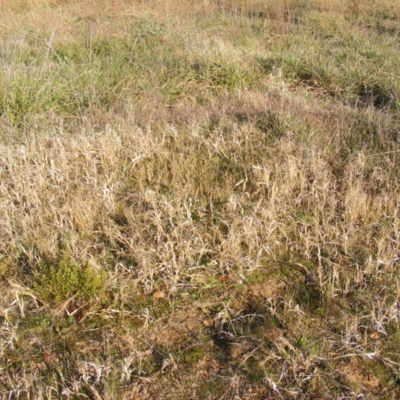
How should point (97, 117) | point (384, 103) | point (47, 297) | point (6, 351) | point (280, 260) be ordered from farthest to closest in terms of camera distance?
point (384, 103)
point (97, 117)
point (280, 260)
point (47, 297)
point (6, 351)

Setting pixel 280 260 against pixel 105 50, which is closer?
pixel 280 260

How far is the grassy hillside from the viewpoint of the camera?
97.3 inches

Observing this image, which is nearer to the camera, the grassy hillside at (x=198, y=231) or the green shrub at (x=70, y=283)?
the grassy hillside at (x=198, y=231)

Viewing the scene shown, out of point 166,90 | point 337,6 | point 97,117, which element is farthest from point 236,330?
point 337,6

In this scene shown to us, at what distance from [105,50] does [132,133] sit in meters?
2.68

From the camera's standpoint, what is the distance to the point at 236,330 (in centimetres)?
268

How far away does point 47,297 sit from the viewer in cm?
288

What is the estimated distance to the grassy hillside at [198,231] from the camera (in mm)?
2473

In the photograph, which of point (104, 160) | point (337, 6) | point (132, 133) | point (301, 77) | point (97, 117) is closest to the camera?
point (104, 160)

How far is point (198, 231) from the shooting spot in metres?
3.28

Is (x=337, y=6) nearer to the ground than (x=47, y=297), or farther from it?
farther from it

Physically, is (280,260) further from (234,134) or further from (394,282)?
(234,134)

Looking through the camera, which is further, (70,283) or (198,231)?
(198,231)

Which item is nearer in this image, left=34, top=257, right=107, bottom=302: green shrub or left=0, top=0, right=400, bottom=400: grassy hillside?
left=0, top=0, right=400, bottom=400: grassy hillside
